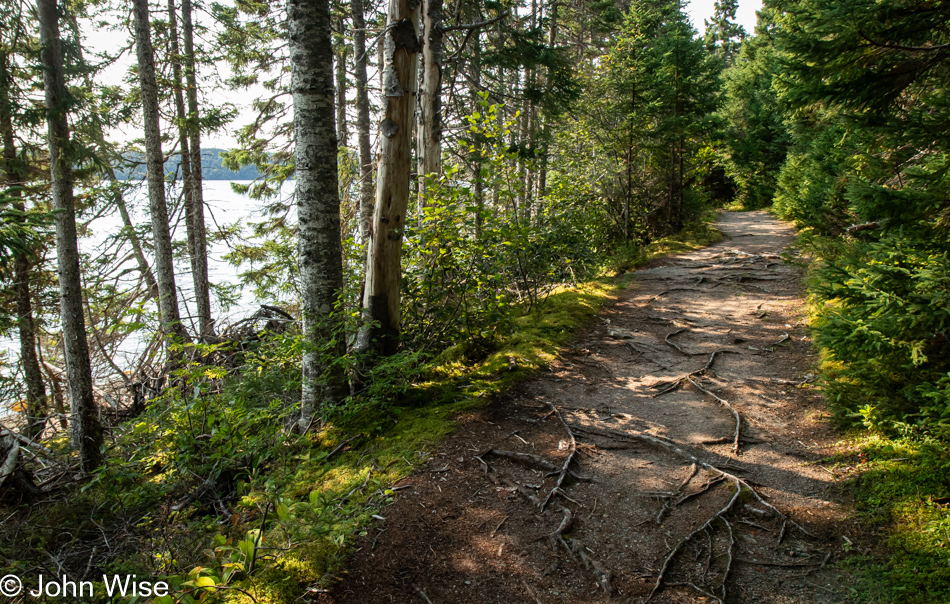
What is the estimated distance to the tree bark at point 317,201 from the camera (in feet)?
13.4

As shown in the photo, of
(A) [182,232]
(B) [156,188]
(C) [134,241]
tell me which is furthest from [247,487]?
(A) [182,232]

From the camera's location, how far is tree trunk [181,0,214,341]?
10852mm

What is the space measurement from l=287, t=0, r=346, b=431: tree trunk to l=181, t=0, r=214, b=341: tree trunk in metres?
7.41

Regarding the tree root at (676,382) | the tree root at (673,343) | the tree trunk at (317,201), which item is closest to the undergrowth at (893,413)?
the tree root at (676,382)

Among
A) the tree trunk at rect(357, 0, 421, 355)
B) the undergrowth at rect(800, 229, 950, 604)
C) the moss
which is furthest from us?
the tree trunk at rect(357, 0, 421, 355)

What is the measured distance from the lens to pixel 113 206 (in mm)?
10617

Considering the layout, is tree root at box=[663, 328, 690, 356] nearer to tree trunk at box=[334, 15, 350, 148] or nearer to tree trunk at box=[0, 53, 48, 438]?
tree trunk at box=[334, 15, 350, 148]

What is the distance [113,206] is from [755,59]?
30.6 metres

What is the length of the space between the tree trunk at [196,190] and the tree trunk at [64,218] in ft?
10.1

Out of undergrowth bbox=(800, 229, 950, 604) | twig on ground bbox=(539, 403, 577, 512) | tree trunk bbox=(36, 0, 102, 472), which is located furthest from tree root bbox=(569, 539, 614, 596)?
tree trunk bbox=(36, 0, 102, 472)

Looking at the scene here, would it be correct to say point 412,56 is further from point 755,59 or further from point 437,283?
point 755,59

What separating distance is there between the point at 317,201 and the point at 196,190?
30.6ft

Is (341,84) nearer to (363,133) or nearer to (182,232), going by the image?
(363,133)

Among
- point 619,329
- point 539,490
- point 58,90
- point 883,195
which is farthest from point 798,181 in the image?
point 58,90
